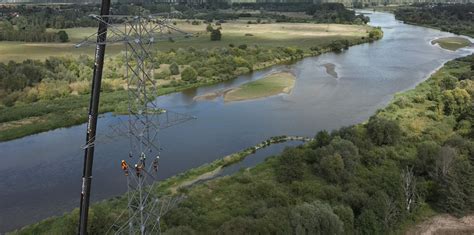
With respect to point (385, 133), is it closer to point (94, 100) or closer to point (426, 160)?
point (426, 160)

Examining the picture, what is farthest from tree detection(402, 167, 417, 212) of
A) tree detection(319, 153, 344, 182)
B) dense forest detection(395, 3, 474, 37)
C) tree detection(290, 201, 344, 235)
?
dense forest detection(395, 3, 474, 37)

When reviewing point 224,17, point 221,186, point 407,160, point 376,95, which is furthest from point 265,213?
point 224,17

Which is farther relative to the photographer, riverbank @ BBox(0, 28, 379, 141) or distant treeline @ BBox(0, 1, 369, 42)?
distant treeline @ BBox(0, 1, 369, 42)

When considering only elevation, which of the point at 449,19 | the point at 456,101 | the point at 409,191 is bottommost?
the point at 409,191

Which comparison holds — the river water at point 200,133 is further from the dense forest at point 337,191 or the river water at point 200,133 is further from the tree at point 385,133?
the tree at point 385,133

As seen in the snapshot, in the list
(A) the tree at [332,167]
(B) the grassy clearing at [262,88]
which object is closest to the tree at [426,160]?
(A) the tree at [332,167]

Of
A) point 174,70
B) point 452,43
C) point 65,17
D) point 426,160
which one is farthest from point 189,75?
point 452,43

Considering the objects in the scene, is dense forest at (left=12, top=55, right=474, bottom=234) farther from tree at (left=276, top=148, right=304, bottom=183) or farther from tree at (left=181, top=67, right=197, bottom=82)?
tree at (left=181, top=67, right=197, bottom=82)
